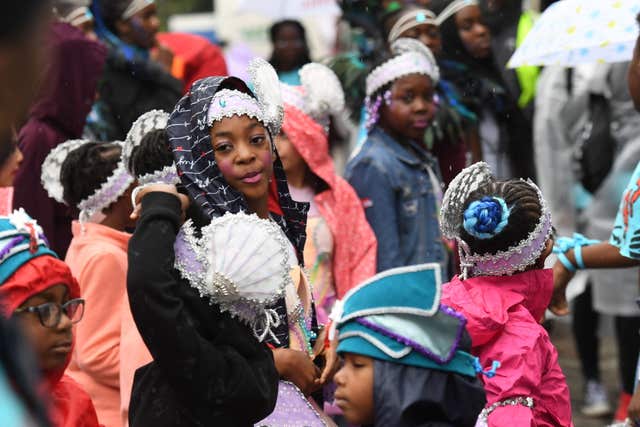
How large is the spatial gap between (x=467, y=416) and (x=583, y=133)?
216 inches

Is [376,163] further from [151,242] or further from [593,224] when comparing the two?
[151,242]

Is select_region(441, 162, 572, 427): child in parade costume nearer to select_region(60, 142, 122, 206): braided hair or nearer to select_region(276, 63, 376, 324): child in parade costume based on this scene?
select_region(60, 142, 122, 206): braided hair

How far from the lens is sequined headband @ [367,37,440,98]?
647 centimetres

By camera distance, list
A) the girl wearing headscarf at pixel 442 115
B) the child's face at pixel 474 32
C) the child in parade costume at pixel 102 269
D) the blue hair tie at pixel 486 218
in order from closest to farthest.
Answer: the blue hair tie at pixel 486 218
the child in parade costume at pixel 102 269
the girl wearing headscarf at pixel 442 115
the child's face at pixel 474 32

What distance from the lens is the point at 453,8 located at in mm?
8289

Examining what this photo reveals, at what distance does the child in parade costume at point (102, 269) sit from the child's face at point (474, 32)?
3734 millimetres

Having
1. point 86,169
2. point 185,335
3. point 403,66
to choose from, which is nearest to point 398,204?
point 403,66

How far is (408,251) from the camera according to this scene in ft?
20.3

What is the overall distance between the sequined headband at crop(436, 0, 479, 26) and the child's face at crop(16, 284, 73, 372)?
203 inches

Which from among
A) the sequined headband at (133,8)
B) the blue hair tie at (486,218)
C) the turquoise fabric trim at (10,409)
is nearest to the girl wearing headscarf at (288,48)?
the sequined headband at (133,8)

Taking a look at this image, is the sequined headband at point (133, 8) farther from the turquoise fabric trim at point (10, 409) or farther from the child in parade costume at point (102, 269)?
the turquoise fabric trim at point (10, 409)

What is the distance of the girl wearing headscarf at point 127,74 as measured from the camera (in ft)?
23.2

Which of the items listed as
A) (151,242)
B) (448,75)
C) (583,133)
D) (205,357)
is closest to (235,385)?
(205,357)

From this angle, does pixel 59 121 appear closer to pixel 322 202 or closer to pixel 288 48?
pixel 322 202
